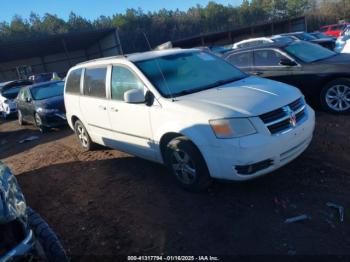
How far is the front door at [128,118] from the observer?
5105 millimetres

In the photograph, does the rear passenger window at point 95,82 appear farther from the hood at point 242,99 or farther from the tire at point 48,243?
the tire at point 48,243

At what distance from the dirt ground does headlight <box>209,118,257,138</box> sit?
33.6 inches

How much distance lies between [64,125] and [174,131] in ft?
24.9

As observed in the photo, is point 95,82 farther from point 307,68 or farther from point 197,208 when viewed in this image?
point 307,68

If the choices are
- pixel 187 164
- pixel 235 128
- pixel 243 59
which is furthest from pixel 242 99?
pixel 243 59

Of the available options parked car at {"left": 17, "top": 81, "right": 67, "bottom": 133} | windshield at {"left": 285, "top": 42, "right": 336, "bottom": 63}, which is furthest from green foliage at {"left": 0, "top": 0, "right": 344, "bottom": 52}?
windshield at {"left": 285, "top": 42, "right": 336, "bottom": 63}

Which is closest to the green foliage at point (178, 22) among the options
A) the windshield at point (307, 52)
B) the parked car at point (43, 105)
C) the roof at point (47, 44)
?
the roof at point (47, 44)

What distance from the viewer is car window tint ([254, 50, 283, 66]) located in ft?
27.1

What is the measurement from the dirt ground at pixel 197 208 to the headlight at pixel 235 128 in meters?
0.85

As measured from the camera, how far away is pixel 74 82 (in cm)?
712

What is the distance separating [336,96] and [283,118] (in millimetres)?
3547

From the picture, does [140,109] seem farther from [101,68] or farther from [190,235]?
[190,235]

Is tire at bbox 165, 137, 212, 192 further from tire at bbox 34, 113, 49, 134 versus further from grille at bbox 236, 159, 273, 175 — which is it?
tire at bbox 34, 113, 49, 134

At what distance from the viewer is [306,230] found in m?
3.66
